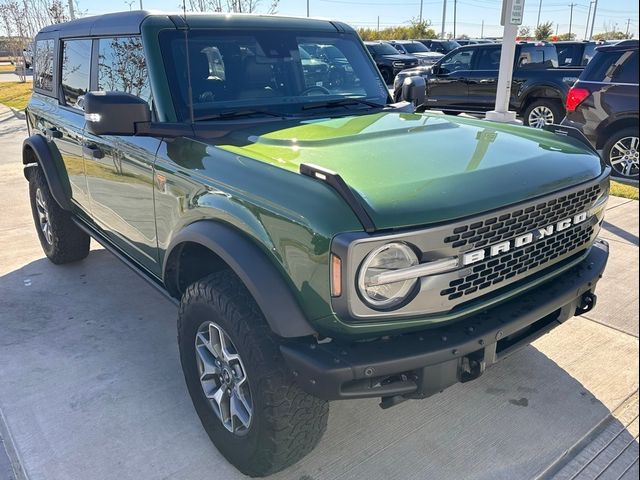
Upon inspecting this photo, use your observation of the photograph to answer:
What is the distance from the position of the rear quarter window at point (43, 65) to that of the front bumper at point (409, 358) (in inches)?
149

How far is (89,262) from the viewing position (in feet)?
17.0

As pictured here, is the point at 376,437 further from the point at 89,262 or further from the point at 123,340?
the point at 89,262

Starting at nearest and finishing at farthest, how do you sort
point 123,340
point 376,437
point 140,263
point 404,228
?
point 404,228, point 376,437, point 140,263, point 123,340

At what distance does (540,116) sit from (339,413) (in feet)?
31.5

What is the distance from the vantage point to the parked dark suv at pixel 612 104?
7613 mm

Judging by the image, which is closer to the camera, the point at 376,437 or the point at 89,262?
the point at 376,437

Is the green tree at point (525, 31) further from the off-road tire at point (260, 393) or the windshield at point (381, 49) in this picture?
the off-road tire at point (260, 393)

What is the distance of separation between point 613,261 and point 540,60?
7484mm

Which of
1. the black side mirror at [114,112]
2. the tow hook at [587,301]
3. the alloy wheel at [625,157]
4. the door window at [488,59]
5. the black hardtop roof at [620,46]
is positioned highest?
the black hardtop roof at [620,46]

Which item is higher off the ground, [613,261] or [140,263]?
[140,263]

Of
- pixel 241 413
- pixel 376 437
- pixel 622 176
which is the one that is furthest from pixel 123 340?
pixel 622 176

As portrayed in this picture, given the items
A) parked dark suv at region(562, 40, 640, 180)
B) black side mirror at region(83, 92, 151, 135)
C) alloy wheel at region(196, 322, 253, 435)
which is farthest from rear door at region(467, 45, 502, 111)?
alloy wheel at region(196, 322, 253, 435)

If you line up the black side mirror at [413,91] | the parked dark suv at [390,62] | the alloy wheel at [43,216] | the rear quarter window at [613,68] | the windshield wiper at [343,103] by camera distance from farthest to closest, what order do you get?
the parked dark suv at [390,62]
the rear quarter window at [613,68]
the alloy wheel at [43,216]
the black side mirror at [413,91]
the windshield wiper at [343,103]

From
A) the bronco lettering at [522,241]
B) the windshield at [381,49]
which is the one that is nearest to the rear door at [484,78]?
the bronco lettering at [522,241]
